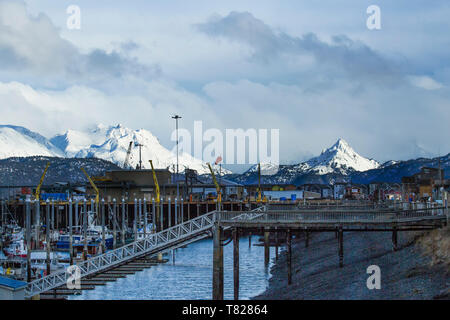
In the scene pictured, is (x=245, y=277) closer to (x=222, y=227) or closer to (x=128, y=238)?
(x=222, y=227)

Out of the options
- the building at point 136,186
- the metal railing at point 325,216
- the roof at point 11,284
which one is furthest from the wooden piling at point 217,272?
the building at point 136,186

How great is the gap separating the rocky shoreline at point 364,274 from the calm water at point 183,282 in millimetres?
2582

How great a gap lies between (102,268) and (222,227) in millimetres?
10766

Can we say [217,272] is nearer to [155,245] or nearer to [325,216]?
[155,245]

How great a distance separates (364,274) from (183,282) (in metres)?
26.2

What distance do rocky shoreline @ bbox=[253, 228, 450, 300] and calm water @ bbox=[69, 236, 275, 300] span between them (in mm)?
2582

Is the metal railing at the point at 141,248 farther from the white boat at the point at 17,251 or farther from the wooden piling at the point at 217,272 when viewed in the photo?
the white boat at the point at 17,251

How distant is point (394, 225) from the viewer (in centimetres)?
Result: 5106

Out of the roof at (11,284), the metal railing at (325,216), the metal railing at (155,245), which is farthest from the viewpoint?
the metal railing at (155,245)

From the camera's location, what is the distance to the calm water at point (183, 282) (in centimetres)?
5878

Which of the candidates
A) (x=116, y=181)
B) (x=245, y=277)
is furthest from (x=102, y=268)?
(x=116, y=181)

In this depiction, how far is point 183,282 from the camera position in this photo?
225ft

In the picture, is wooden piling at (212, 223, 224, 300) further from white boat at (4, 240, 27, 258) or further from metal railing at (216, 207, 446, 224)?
white boat at (4, 240, 27, 258)
